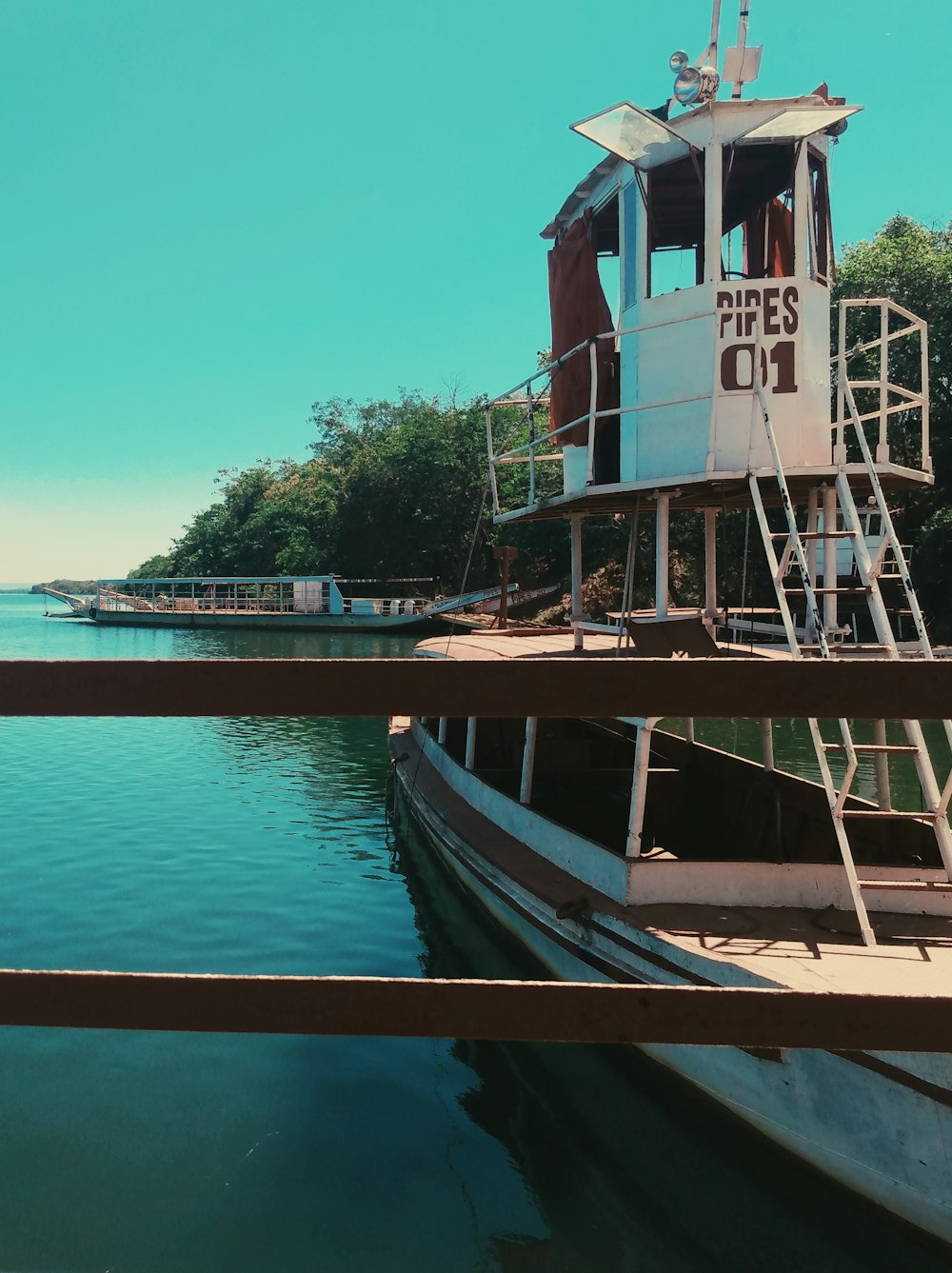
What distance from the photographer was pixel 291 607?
186 feet

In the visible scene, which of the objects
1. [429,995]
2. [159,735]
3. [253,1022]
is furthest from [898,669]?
[159,735]

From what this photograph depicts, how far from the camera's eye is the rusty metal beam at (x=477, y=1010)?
1.53 m

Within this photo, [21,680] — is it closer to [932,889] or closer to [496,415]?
[932,889]

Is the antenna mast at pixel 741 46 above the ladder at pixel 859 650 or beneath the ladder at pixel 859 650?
above

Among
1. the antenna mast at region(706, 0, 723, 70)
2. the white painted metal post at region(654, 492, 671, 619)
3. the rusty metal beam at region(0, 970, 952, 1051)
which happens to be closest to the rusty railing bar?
the rusty metal beam at region(0, 970, 952, 1051)

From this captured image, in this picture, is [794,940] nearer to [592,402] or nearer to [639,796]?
[639,796]

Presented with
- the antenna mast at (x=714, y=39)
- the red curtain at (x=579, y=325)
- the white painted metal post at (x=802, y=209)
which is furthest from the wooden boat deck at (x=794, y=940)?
the antenna mast at (x=714, y=39)

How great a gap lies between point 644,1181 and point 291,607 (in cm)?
5372

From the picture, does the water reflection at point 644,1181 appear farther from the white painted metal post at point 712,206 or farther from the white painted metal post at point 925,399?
the white painted metal post at point 712,206

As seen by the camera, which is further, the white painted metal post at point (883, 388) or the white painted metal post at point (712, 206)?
the white painted metal post at point (712, 206)

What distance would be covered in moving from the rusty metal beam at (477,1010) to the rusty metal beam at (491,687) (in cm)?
50

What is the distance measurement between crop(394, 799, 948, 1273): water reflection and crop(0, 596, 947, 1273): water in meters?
0.01

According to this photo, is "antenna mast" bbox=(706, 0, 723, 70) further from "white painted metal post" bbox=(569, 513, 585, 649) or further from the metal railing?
the metal railing

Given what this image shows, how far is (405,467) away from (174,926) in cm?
5034
